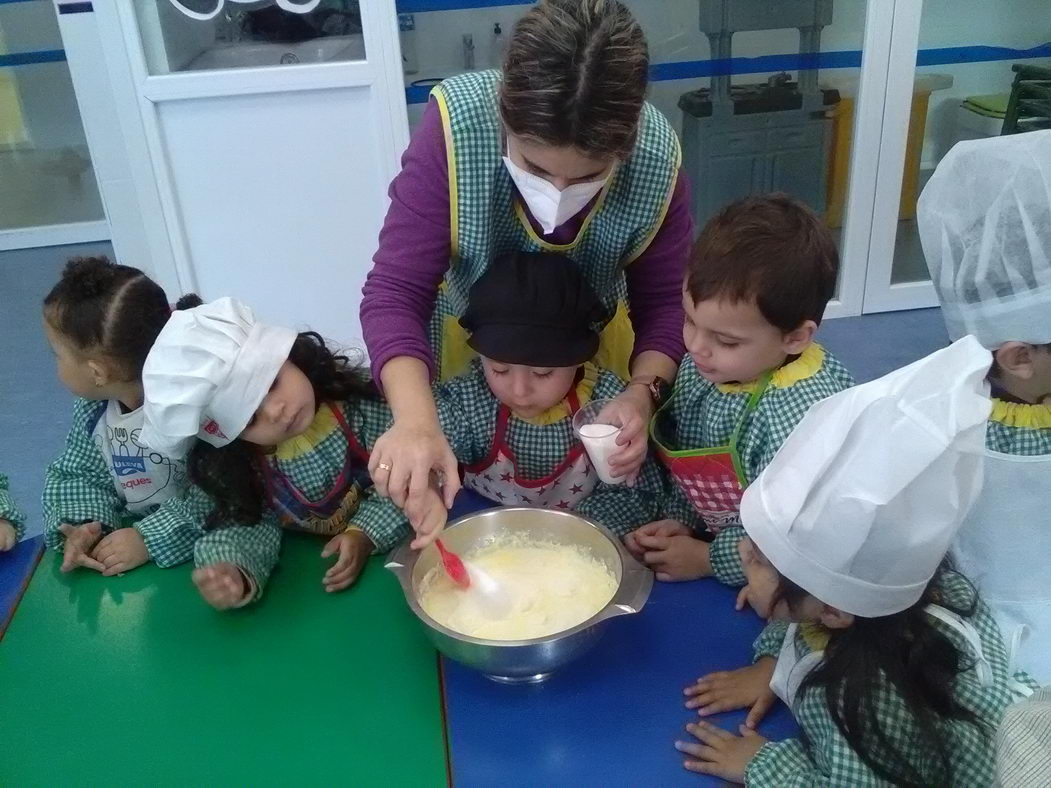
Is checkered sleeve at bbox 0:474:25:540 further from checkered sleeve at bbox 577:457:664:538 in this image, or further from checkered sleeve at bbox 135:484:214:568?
checkered sleeve at bbox 577:457:664:538

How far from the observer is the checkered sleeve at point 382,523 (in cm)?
135

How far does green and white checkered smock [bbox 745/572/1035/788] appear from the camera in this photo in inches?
35.7

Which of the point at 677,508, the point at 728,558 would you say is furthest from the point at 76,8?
the point at 728,558

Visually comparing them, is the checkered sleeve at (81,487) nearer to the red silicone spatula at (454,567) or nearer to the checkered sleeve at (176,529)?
the checkered sleeve at (176,529)

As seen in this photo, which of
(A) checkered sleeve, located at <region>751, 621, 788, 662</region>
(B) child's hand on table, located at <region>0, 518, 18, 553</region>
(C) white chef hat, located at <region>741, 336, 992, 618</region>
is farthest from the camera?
(B) child's hand on table, located at <region>0, 518, 18, 553</region>

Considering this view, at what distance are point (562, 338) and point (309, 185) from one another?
6.24 ft

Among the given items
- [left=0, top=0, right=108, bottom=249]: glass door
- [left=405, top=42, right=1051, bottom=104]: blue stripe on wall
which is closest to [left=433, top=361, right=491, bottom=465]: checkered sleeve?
[left=405, top=42, right=1051, bottom=104]: blue stripe on wall

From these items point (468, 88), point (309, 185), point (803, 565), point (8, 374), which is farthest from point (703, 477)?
point (8, 374)

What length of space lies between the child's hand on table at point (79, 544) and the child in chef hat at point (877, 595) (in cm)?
93

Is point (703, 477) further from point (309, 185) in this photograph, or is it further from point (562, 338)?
point (309, 185)

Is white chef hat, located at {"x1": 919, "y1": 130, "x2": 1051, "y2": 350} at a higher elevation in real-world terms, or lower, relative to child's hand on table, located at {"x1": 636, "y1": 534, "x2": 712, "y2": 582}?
higher

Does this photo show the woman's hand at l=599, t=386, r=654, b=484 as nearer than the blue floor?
Yes

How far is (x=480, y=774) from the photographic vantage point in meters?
0.98

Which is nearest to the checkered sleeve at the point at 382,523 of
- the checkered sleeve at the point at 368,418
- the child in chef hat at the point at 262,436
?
the child in chef hat at the point at 262,436
